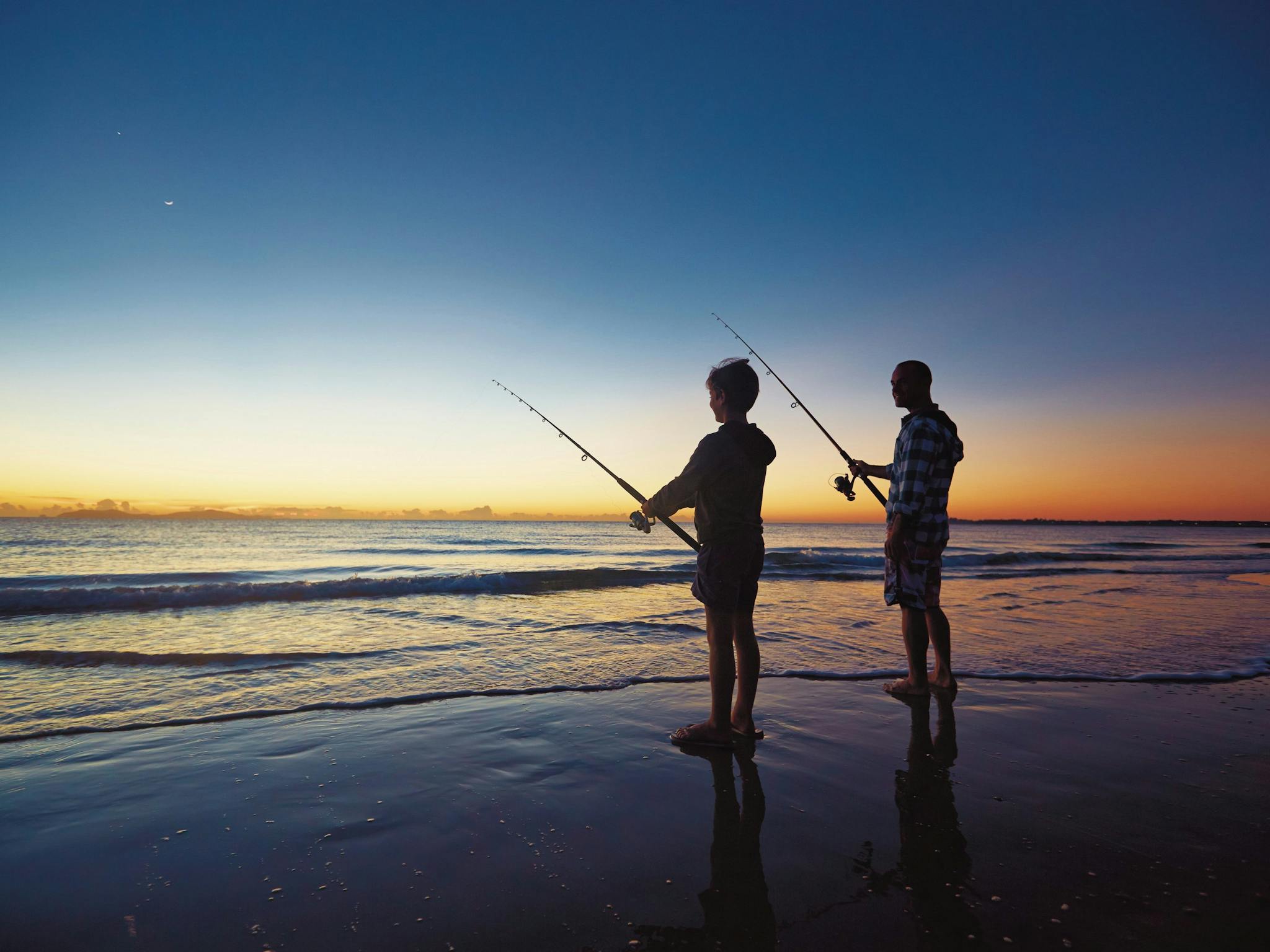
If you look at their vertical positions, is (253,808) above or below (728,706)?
below

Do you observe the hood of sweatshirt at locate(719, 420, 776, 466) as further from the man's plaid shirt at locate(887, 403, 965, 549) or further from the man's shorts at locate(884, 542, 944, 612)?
the man's shorts at locate(884, 542, 944, 612)

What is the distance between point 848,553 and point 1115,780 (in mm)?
24226

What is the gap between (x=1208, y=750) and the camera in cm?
333

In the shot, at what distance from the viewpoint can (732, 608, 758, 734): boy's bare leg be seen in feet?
11.4

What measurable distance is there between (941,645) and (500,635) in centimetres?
475

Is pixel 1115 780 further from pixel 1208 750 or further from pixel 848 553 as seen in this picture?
pixel 848 553

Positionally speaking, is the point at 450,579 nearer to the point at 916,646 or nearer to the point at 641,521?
the point at 641,521

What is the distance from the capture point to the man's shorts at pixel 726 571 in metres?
3.35

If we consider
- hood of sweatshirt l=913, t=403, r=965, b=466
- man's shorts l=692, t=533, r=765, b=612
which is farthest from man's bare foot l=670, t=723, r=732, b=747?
hood of sweatshirt l=913, t=403, r=965, b=466

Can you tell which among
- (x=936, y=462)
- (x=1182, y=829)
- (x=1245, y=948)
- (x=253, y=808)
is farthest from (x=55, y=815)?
(x=936, y=462)

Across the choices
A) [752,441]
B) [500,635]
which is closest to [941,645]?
[752,441]

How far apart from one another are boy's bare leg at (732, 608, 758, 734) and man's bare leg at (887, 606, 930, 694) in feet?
4.89

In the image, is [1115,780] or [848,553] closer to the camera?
[1115,780]

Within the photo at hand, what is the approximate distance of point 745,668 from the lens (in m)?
3.54
